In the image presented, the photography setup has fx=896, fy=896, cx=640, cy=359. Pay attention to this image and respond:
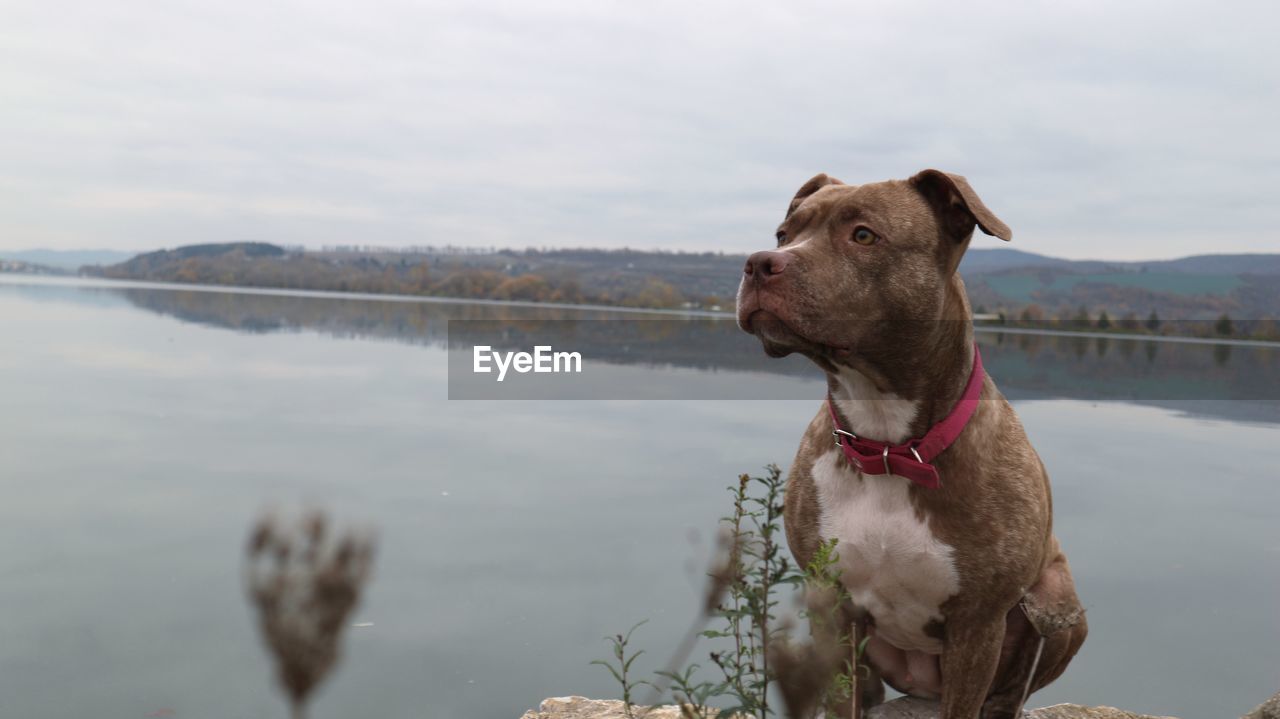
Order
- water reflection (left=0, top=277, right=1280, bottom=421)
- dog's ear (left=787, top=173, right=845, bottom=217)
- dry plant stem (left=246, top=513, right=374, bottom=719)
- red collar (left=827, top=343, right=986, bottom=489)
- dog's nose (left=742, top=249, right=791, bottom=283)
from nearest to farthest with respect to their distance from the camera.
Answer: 1. dry plant stem (left=246, top=513, right=374, bottom=719)
2. dog's nose (left=742, top=249, right=791, bottom=283)
3. red collar (left=827, top=343, right=986, bottom=489)
4. dog's ear (left=787, top=173, right=845, bottom=217)
5. water reflection (left=0, top=277, right=1280, bottom=421)

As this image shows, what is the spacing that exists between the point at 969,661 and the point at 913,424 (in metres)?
0.86

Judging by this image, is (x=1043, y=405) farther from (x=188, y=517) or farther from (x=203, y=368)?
(x=203, y=368)

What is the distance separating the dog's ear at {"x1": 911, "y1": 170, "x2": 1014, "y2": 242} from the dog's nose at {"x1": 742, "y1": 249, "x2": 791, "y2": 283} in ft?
2.10

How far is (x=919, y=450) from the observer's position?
3.05m

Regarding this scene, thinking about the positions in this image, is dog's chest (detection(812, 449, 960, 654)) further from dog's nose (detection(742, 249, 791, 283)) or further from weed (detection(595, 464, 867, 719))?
dog's nose (detection(742, 249, 791, 283))

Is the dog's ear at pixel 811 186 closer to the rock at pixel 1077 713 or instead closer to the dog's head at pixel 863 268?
the dog's head at pixel 863 268

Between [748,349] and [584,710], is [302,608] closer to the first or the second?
[584,710]

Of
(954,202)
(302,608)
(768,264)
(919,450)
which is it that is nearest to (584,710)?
(919,450)

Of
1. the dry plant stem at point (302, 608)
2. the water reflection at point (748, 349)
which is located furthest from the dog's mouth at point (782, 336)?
the water reflection at point (748, 349)

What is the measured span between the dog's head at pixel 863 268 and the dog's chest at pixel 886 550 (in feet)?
1.57

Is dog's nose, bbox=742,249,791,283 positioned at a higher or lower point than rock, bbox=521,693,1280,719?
higher

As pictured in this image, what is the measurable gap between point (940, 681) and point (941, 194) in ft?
6.34

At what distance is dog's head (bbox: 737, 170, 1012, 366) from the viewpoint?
9.56 ft

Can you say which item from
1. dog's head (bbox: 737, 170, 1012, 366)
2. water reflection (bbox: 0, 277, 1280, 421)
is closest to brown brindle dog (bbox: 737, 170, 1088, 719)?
dog's head (bbox: 737, 170, 1012, 366)
